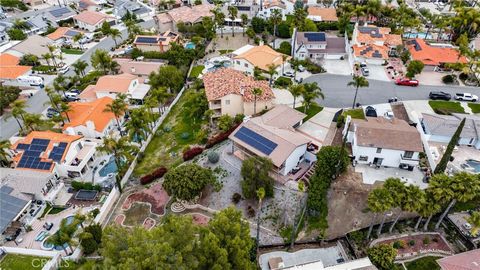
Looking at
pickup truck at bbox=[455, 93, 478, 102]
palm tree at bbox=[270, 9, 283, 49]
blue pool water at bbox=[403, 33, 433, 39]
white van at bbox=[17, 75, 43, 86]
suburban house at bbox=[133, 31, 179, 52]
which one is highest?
palm tree at bbox=[270, 9, 283, 49]

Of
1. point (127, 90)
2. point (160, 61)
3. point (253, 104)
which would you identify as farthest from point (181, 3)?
point (253, 104)

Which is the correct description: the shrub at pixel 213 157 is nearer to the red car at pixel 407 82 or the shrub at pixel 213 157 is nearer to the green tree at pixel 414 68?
the red car at pixel 407 82

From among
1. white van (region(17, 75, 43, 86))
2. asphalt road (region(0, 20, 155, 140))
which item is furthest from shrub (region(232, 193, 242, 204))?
white van (region(17, 75, 43, 86))

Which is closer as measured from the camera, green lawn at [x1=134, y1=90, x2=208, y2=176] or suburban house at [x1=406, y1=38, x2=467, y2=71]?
green lawn at [x1=134, y1=90, x2=208, y2=176]

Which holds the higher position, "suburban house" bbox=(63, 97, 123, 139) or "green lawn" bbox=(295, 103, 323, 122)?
"green lawn" bbox=(295, 103, 323, 122)

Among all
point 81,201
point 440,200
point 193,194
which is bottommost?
point 81,201

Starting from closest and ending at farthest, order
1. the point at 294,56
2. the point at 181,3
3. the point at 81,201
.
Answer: the point at 81,201, the point at 294,56, the point at 181,3

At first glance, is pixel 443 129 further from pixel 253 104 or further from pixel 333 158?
pixel 253 104

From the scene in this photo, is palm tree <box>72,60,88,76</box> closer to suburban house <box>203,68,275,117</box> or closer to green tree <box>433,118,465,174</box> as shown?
suburban house <box>203,68,275,117</box>
